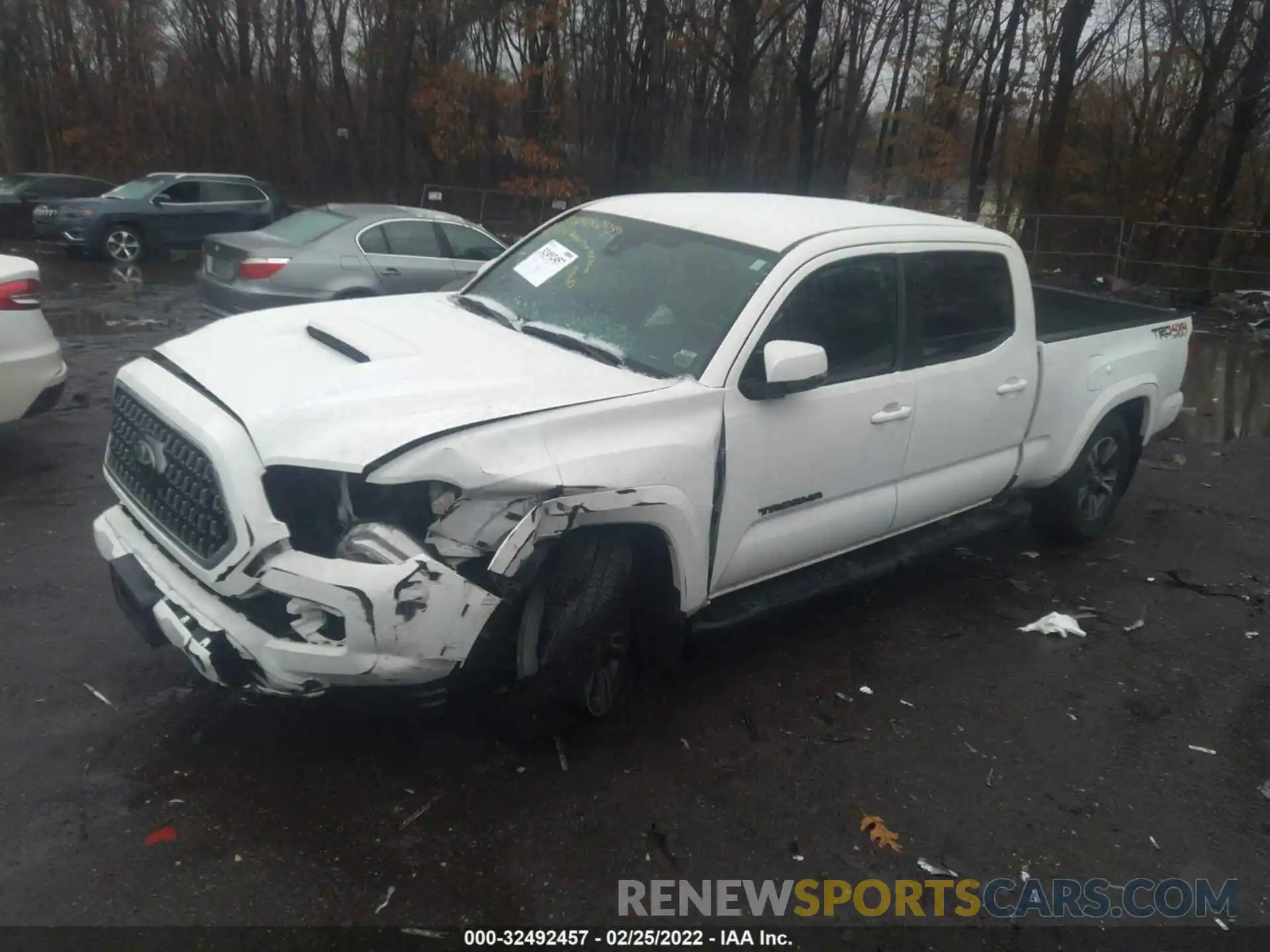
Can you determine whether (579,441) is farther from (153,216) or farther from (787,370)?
(153,216)

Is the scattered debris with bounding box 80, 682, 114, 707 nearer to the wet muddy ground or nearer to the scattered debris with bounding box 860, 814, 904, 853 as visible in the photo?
the wet muddy ground

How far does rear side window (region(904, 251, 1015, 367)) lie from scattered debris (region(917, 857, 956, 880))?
215 cm

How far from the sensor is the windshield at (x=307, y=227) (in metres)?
9.91

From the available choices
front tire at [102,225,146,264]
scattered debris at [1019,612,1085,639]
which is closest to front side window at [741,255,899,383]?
scattered debris at [1019,612,1085,639]

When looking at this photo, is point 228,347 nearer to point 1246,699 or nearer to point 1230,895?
point 1230,895

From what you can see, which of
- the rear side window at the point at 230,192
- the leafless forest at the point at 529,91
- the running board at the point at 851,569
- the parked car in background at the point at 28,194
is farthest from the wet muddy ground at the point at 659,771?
the leafless forest at the point at 529,91

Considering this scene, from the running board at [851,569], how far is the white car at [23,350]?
4.15 m

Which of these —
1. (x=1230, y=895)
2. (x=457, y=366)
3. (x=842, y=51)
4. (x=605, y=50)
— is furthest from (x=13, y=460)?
(x=605, y=50)

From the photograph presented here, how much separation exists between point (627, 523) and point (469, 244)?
8.25m

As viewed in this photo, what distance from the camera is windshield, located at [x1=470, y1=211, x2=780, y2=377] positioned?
3.97m

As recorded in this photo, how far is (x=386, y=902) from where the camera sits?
9.68 feet

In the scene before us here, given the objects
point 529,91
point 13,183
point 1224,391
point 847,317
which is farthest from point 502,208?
point 847,317

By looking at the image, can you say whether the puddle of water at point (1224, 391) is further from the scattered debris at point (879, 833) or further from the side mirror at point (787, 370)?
the scattered debris at point (879, 833)

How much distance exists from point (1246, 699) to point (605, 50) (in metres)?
31.7
